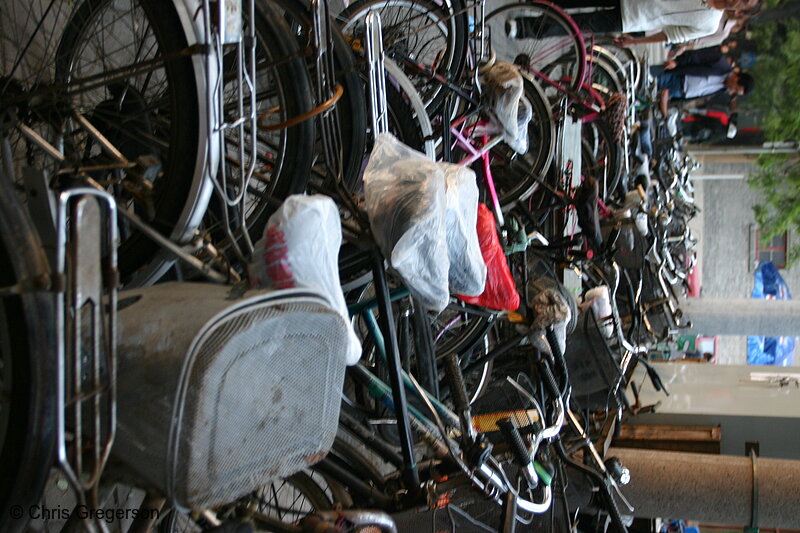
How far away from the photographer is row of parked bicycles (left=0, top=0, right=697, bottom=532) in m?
1.26

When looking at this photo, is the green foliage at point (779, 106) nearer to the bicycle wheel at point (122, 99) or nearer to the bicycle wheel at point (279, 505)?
the bicycle wheel at point (279, 505)

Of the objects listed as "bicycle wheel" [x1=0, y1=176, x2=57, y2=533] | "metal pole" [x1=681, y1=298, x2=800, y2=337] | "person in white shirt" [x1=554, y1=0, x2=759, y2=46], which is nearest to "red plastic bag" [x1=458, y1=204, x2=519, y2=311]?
"bicycle wheel" [x1=0, y1=176, x2=57, y2=533]

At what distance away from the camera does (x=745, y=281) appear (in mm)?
15703

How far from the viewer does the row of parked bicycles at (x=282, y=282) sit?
126 cm

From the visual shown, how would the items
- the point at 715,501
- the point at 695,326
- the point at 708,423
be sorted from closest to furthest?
the point at 715,501 → the point at 708,423 → the point at 695,326

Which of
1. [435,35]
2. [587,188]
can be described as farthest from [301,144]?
[587,188]

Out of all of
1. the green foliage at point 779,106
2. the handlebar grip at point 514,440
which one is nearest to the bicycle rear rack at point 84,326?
the handlebar grip at point 514,440

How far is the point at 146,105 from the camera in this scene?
225 centimetres

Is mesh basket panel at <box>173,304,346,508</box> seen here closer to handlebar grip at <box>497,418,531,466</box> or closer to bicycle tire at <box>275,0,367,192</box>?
handlebar grip at <box>497,418,531,466</box>

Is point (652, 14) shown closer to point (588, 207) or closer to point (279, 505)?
point (588, 207)

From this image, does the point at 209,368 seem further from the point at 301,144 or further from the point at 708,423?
the point at 708,423

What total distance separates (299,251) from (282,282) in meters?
0.10

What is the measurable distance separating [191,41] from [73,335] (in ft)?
2.91

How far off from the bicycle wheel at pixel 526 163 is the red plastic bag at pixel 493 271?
5.59 feet
